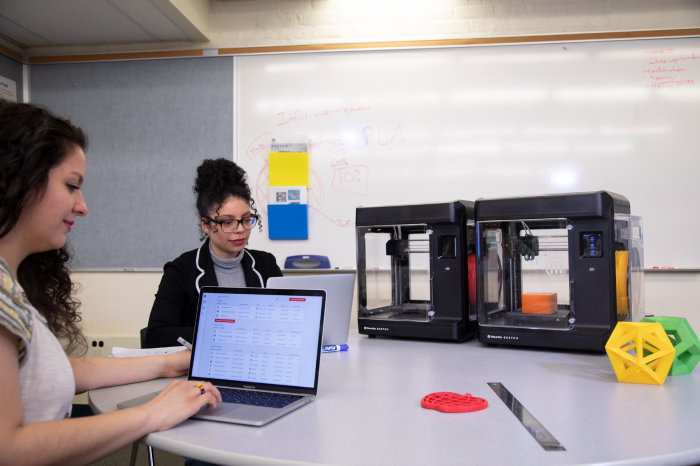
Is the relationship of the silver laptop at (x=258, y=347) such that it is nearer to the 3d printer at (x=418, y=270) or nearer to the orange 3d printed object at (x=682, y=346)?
the 3d printer at (x=418, y=270)

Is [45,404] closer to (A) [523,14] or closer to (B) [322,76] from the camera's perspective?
(B) [322,76]

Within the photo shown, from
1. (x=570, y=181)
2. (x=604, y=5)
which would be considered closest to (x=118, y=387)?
(x=570, y=181)

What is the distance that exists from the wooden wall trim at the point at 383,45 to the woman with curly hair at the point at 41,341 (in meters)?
2.16

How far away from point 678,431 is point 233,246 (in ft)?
4.54

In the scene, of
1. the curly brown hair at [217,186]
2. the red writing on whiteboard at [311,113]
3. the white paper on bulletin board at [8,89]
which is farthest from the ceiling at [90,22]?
the curly brown hair at [217,186]

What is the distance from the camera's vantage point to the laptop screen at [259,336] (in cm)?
97

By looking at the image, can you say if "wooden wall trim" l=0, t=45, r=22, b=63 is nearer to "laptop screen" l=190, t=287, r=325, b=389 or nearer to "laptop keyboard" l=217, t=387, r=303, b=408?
"laptop screen" l=190, t=287, r=325, b=389

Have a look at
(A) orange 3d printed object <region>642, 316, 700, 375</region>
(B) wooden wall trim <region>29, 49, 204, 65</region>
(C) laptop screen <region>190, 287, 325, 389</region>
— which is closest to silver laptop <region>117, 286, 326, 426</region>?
(C) laptop screen <region>190, 287, 325, 389</region>

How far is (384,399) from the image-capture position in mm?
972

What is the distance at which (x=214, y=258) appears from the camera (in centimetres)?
180

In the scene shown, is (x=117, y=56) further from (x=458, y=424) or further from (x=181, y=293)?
(x=458, y=424)

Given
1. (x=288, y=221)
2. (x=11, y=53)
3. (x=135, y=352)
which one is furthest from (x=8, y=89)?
(x=135, y=352)

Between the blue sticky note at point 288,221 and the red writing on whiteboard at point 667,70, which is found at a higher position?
the red writing on whiteboard at point 667,70

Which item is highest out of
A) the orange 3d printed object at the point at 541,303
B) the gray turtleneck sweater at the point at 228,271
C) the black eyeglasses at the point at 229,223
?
the black eyeglasses at the point at 229,223
